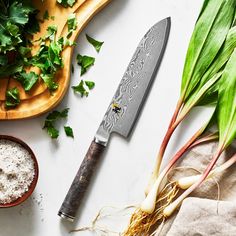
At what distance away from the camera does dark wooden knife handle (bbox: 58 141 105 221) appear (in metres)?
1.47

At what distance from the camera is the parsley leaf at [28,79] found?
4.83 ft

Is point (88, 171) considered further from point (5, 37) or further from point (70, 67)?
point (5, 37)

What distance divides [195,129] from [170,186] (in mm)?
164

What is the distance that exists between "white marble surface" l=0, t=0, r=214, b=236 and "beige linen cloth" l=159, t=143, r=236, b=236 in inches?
3.1

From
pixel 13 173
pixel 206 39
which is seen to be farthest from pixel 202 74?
pixel 13 173

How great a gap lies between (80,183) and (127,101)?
0.24m

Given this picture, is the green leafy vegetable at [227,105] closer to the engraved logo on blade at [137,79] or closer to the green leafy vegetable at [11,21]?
the engraved logo on blade at [137,79]

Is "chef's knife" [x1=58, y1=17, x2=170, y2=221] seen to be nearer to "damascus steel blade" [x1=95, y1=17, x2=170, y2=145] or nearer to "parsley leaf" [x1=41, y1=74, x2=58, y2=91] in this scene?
"damascus steel blade" [x1=95, y1=17, x2=170, y2=145]

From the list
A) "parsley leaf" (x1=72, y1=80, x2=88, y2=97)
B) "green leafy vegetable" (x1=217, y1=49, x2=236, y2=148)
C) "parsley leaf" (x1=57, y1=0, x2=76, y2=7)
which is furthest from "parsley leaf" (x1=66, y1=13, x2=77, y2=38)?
"green leafy vegetable" (x1=217, y1=49, x2=236, y2=148)

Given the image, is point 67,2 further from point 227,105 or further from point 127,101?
point 227,105

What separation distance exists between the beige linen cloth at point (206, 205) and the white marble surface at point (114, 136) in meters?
0.08

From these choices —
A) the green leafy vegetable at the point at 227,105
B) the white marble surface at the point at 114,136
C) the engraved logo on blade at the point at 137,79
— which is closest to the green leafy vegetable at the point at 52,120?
the white marble surface at the point at 114,136

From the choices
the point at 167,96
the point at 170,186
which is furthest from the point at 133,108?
the point at 170,186

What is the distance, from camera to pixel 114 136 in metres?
1.51
